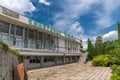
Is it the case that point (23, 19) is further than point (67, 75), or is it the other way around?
point (23, 19)

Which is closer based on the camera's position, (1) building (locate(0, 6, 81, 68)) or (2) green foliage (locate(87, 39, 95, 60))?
(1) building (locate(0, 6, 81, 68))

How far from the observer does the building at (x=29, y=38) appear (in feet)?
71.9

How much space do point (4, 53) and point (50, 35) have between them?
25.6 m

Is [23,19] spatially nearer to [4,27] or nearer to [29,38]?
[4,27]

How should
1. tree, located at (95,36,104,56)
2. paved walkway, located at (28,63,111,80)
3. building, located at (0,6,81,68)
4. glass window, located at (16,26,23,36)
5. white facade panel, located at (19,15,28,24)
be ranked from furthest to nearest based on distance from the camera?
tree, located at (95,36,104,56), glass window, located at (16,26,23,36), white facade panel, located at (19,15,28,24), building, located at (0,6,81,68), paved walkway, located at (28,63,111,80)

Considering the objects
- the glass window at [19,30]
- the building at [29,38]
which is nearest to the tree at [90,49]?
the building at [29,38]

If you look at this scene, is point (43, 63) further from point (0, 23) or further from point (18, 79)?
point (18, 79)

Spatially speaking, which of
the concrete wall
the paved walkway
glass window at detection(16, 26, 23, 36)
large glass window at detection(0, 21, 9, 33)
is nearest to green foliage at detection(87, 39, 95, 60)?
the paved walkway

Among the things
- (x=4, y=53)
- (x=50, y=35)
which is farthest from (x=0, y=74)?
(x=50, y=35)

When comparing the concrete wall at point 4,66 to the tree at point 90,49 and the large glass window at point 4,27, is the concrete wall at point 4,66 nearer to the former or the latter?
the large glass window at point 4,27

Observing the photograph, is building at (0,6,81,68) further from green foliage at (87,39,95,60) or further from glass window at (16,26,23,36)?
green foliage at (87,39,95,60)

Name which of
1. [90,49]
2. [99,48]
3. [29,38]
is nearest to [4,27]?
[29,38]

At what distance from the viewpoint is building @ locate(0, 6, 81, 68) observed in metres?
21.9

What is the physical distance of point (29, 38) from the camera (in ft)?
92.0
